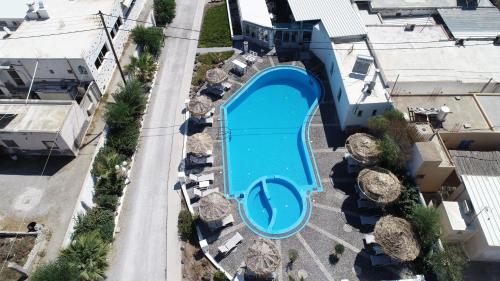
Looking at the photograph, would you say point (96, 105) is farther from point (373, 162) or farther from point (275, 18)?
point (373, 162)

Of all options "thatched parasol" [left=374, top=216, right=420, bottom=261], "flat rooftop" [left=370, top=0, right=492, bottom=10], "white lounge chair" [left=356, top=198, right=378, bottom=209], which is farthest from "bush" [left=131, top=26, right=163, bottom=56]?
"thatched parasol" [left=374, top=216, right=420, bottom=261]

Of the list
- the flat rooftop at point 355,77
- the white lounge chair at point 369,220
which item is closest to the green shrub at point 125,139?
the flat rooftop at point 355,77

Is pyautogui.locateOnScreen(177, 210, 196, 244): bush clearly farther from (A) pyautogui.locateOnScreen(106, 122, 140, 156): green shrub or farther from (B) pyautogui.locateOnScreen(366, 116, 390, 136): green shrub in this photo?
(B) pyautogui.locateOnScreen(366, 116, 390, 136): green shrub

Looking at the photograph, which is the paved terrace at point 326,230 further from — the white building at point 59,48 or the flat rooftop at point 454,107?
the white building at point 59,48

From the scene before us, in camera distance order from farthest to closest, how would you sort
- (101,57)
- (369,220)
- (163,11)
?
1. (163,11)
2. (101,57)
3. (369,220)

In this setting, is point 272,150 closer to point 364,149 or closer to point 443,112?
point 364,149

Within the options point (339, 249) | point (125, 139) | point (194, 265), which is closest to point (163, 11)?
point (125, 139)

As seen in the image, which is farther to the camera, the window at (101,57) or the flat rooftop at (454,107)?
the window at (101,57)
